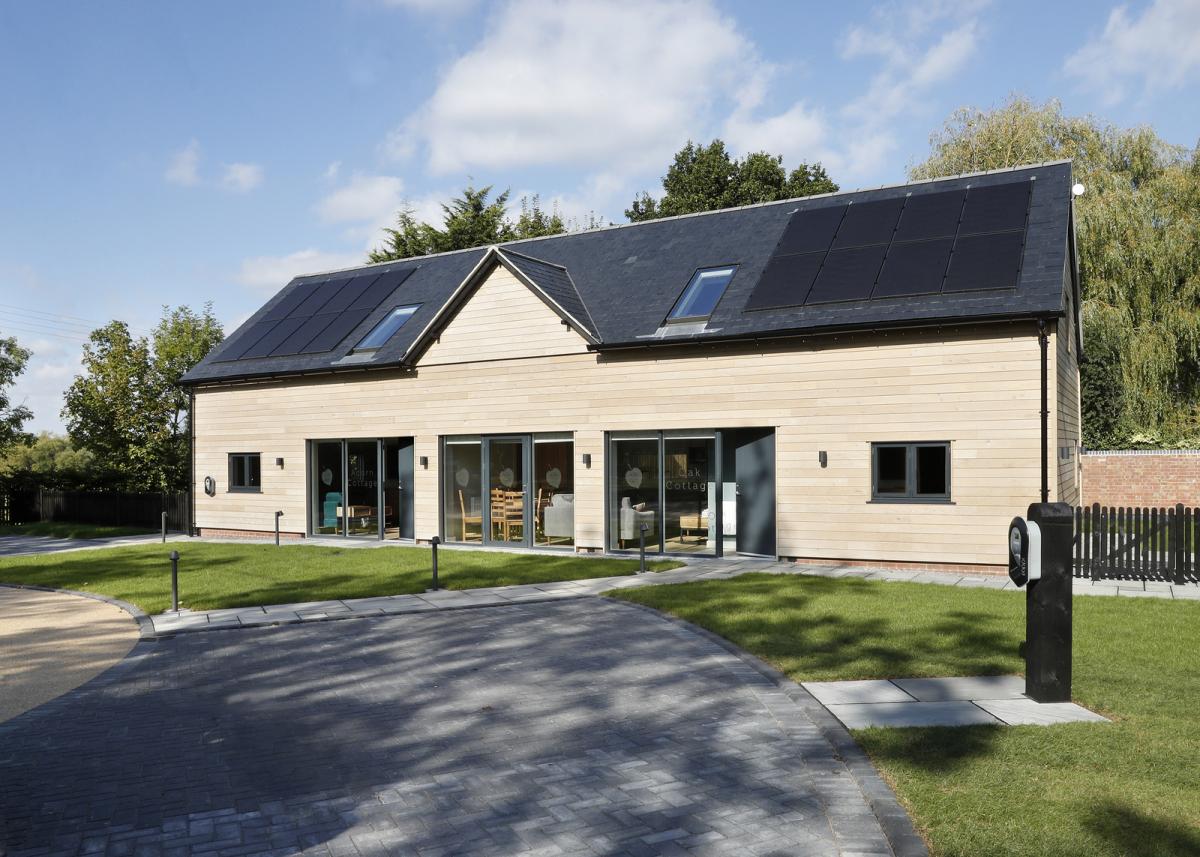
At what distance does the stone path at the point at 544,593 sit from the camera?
1157cm

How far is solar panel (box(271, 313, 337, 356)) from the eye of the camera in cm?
2338

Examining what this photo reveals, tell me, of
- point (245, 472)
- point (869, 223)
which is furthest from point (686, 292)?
point (245, 472)

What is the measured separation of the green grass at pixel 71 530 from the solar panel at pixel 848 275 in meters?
19.8

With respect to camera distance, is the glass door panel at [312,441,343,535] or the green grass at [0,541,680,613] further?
the glass door panel at [312,441,343,535]

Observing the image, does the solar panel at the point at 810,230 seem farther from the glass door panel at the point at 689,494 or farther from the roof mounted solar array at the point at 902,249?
the glass door panel at the point at 689,494

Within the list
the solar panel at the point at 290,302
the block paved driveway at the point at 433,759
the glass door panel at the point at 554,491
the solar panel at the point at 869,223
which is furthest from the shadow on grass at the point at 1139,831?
the solar panel at the point at 290,302

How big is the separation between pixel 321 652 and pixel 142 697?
201 centimetres

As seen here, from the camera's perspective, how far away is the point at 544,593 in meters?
13.4

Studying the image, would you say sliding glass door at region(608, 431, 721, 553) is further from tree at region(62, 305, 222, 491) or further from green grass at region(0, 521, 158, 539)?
tree at region(62, 305, 222, 491)

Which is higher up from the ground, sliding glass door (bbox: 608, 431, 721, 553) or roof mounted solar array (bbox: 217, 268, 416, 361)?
roof mounted solar array (bbox: 217, 268, 416, 361)

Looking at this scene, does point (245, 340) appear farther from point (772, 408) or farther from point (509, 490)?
point (772, 408)

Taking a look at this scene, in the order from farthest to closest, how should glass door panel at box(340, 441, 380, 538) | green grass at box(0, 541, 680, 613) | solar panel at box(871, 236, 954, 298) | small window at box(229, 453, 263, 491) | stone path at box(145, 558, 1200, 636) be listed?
small window at box(229, 453, 263, 491), glass door panel at box(340, 441, 380, 538), solar panel at box(871, 236, 954, 298), green grass at box(0, 541, 680, 613), stone path at box(145, 558, 1200, 636)

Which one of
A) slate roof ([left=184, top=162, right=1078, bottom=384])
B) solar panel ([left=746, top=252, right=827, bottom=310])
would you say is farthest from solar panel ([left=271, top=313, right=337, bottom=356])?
solar panel ([left=746, top=252, right=827, bottom=310])

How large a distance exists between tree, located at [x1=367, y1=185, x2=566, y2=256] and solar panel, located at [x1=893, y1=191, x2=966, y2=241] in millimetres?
26182
